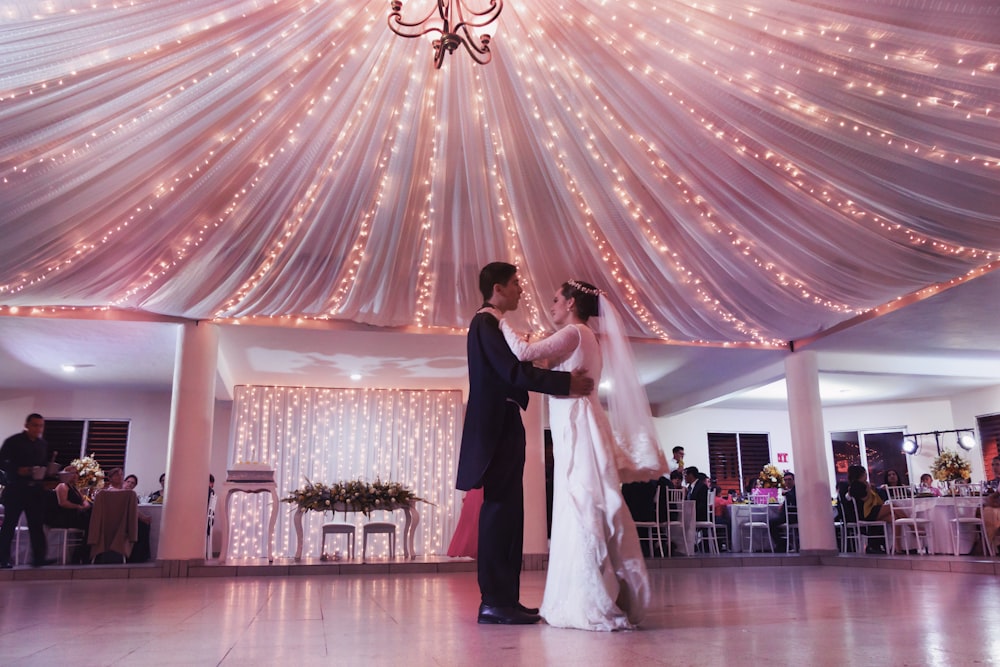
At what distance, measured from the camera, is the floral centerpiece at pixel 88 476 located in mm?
11205

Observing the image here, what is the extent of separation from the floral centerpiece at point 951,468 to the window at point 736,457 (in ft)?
11.3

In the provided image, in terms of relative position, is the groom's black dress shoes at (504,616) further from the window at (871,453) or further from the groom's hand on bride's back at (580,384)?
the window at (871,453)

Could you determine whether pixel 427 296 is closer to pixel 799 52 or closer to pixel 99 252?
pixel 99 252

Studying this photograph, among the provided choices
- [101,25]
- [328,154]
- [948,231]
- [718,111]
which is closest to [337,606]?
[328,154]

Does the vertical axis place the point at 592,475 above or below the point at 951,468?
below

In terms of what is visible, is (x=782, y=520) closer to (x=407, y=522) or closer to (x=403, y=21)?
(x=407, y=522)

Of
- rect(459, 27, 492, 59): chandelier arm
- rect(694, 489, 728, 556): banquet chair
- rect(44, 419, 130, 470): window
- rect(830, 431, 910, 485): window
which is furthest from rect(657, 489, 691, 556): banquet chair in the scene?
rect(44, 419, 130, 470): window

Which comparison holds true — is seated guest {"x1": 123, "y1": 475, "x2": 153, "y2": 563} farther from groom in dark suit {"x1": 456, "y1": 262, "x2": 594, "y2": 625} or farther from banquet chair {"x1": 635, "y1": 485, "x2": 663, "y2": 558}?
groom in dark suit {"x1": 456, "y1": 262, "x2": 594, "y2": 625}

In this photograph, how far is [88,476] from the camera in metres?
11.6

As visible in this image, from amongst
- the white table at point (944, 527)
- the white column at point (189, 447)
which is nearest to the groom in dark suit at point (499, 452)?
the white column at point (189, 447)

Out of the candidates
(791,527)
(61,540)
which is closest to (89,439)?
(61,540)

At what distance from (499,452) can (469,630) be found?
79 centimetres

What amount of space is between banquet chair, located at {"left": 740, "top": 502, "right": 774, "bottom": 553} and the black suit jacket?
9.60 metres

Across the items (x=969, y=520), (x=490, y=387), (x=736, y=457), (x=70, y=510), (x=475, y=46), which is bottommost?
(x=969, y=520)
